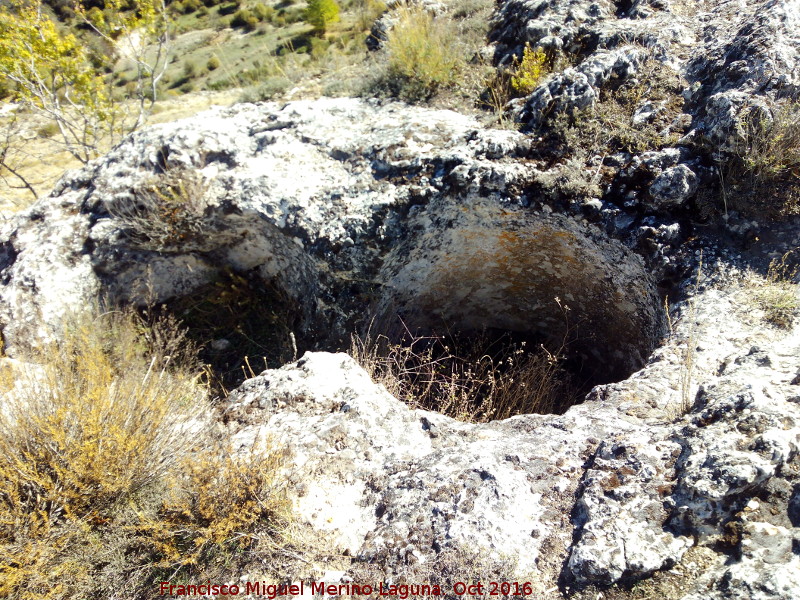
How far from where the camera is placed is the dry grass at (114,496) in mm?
2211

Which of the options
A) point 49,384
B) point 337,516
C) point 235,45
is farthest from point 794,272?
point 235,45

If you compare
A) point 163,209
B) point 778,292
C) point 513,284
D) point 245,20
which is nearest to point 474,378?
point 513,284

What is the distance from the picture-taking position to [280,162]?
15.0 feet

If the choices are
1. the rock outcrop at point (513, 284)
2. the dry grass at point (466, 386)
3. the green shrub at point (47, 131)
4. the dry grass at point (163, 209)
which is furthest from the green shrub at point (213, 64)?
the dry grass at point (466, 386)

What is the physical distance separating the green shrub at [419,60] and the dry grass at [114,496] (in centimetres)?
394

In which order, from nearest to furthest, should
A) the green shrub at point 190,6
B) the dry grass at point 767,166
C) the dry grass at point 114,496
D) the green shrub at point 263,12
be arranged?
1. the dry grass at point 114,496
2. the dry grass at point 767,166
3. the green shrub at point 263,12
4. the green shrub at point 190,6

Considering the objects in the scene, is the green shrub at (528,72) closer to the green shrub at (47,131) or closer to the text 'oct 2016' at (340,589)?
the text 'oct 2016' at (340,589)

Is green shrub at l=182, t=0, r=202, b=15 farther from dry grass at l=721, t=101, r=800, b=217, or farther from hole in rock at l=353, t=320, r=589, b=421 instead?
dry grass at l=721, t=101, r=800, b=217

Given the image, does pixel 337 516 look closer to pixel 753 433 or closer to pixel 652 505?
pixel 652 505

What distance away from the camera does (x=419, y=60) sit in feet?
16.6

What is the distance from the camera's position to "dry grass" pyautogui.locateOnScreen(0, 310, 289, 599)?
2.21 m

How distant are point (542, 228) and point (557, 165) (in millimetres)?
516

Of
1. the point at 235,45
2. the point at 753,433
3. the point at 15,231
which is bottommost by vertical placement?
the point at 753,433

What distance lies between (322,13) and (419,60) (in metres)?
8.49
